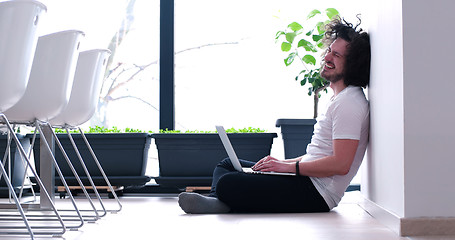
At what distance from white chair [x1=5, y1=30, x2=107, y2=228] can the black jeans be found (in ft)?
2.14

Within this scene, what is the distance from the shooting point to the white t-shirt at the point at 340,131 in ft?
9.75

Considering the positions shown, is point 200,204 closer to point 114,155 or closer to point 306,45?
point 114,155

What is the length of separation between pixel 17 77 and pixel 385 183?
1452 millimetres

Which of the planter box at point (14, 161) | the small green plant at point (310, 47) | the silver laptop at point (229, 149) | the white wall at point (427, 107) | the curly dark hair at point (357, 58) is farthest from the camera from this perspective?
the planter box at point (14, 161)

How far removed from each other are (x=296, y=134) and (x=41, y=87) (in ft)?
6.44

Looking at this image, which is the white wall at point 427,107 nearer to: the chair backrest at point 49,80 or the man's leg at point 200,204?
the man's leg at point 200,204

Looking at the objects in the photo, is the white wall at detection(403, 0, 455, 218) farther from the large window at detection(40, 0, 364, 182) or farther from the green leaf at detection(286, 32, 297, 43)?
the large window at detection(40, 0, 364, 182)

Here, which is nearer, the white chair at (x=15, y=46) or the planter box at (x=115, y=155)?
the white chair at (x=15, y=46)

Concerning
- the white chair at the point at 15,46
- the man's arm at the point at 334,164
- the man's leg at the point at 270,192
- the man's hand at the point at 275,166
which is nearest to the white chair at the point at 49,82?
the white chair at the point at 15,46

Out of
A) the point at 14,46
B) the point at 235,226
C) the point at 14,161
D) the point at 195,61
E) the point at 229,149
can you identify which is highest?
the point at 195,61

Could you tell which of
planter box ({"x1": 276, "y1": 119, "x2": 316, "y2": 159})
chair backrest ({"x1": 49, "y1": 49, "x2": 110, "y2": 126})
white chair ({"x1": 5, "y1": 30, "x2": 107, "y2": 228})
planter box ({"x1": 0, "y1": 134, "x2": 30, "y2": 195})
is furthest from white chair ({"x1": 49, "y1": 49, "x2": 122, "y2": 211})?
planter box ({"x1": 276, "y1": 119, "x2": 316, "y2": 159})

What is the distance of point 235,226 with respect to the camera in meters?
2.65

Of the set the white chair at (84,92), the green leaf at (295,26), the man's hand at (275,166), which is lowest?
the man's hand at (275,166)

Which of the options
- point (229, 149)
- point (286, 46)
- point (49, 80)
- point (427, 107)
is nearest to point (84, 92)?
point (49, 80)
